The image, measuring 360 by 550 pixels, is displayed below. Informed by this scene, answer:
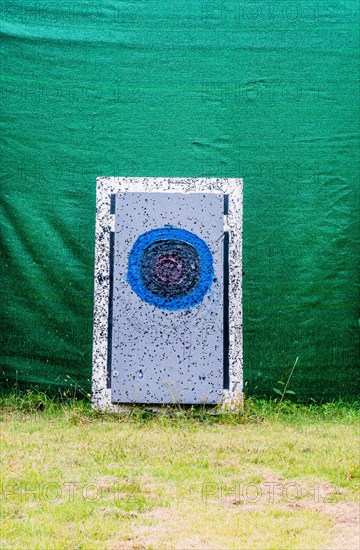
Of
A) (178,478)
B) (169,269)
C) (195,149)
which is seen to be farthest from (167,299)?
(178,478)

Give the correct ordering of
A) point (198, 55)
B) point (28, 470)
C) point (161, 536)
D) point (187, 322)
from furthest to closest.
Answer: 1. point (198, 55)
2. point (187, 322)
3. point (28, 470)
4. point (161, 536)

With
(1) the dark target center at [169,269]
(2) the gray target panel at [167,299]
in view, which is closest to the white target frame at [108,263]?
(2) the gray target panel at [167,299]

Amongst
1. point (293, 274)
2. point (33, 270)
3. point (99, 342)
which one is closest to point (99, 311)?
point (99, 342)

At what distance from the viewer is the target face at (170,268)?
149 inches

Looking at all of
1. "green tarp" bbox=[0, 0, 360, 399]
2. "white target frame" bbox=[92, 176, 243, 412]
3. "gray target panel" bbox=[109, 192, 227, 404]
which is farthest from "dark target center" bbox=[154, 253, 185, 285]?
"green tarp" bbox=[0, 0, 360, 399]

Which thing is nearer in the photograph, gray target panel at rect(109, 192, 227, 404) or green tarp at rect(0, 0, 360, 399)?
gray target panel at rect(109, 192, 227, 404)

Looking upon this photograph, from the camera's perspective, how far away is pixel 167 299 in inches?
149

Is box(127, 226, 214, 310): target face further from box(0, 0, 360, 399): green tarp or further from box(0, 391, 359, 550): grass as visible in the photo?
box(0, 391, 359, 550): grass

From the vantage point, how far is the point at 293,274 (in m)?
3.94

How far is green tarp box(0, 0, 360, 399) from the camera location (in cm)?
389

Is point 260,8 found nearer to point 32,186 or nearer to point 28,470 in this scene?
point 32,186

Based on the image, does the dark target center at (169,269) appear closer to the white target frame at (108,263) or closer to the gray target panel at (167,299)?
the gray target panel at (167,299)

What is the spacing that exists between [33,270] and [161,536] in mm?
2281

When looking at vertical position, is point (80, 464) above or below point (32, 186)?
below
